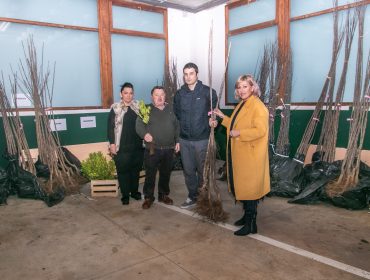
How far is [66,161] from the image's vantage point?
4.41 m

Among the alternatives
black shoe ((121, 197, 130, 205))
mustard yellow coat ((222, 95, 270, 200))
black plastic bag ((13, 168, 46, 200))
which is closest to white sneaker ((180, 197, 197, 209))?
black shoe ((121, 197, 130, 205))

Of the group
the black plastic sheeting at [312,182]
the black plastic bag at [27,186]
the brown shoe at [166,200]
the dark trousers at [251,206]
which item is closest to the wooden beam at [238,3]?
the black plastic sheeting at [312,182]

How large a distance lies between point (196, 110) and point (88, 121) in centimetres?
255

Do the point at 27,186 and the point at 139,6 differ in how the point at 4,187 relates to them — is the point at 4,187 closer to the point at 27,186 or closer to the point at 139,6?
the point at 27,186

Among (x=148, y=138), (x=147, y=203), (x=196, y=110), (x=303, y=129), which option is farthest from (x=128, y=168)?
(x=303, y=129)

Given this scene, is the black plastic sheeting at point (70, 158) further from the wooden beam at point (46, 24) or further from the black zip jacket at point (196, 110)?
the black zip jacket at point (196, 110)

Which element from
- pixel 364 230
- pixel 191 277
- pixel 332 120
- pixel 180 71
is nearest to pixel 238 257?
pixel 191 277

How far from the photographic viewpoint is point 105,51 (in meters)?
5.09

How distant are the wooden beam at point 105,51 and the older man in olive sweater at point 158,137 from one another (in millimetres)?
2133

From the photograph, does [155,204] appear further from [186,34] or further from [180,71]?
[186,34]

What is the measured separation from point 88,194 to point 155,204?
101 cm

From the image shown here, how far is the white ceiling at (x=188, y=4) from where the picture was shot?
545cm

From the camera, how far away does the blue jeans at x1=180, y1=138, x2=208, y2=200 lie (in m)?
3.11

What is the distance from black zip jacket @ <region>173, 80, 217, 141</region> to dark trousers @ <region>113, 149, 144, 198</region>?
2.42 ft
